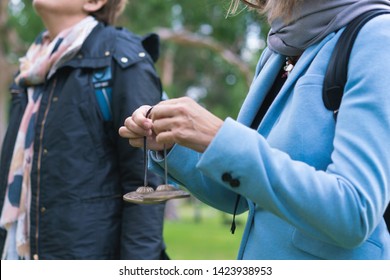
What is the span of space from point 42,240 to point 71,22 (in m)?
1.07

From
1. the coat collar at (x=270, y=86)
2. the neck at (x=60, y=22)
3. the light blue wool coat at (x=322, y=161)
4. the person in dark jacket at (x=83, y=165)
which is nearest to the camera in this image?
the light blue wool coat at (x=322, y=161)

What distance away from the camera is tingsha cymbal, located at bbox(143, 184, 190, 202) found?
155 cm

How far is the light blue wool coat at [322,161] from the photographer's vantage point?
1.41 m

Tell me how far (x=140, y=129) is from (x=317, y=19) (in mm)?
512

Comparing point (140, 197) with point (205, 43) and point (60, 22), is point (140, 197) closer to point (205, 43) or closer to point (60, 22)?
point (60, 22)

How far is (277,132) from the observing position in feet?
5.41

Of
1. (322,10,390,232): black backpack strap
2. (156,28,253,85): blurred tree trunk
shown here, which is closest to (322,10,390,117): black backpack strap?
(322,10,390,232): black backpack strap

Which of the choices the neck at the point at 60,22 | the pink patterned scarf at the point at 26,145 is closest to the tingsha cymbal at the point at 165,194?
the pink patterned scarf at the point at 26,145

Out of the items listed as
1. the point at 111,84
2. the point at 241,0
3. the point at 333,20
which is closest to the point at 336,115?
the point at 333,20

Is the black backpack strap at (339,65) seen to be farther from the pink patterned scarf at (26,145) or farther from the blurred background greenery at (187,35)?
the blurred background greenery at (187,35)

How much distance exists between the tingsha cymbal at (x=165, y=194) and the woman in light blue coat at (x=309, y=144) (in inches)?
4.6

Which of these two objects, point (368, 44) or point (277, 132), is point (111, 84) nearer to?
point (277, 132)

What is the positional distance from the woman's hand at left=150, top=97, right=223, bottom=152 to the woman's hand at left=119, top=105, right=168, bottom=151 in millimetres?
198

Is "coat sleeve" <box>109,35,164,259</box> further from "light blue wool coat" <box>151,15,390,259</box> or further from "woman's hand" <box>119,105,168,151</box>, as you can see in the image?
"light blue wool coat" <box>151,15,390,259</box>
